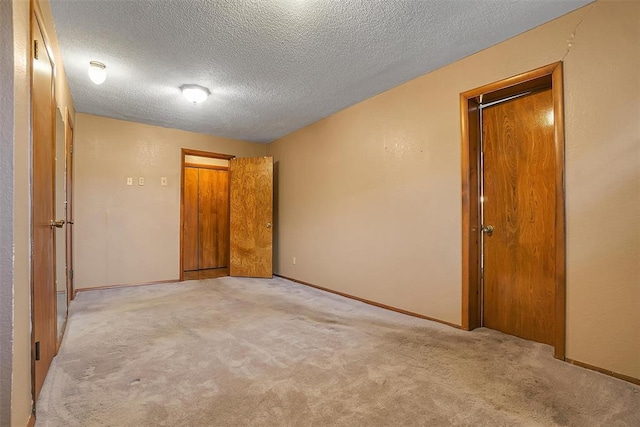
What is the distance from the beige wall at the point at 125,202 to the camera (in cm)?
427

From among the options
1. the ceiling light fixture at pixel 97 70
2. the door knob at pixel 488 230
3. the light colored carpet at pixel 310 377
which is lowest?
the light colored carpet at pixel 310 377

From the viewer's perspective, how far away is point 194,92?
132 inches

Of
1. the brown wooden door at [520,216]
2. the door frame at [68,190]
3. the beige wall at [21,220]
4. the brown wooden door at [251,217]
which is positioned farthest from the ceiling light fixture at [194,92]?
the brown wooden door at [520,216]

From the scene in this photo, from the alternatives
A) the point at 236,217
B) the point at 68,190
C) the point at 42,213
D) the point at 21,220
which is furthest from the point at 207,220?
the point at 21,220

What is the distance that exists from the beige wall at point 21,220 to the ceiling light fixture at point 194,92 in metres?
1.88

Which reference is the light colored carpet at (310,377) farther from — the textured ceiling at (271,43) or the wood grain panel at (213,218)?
the wood grain panel at (213,218)

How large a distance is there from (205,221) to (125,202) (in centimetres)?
177

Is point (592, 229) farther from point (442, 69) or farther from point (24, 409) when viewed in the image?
point (24, 409)

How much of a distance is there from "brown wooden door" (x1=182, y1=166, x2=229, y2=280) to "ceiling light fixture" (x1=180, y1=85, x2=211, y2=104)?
2794mm

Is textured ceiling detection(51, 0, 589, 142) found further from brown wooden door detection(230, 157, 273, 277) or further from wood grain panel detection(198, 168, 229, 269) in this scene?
wood grain panel detection(198, 168, 229, 269)

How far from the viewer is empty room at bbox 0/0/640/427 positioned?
5.29ft

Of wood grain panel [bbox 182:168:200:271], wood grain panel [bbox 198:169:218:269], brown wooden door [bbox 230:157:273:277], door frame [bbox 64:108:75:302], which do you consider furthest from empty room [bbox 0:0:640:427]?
wood grain panel [bbox 198:169:218:269]

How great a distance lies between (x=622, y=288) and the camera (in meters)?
1.94

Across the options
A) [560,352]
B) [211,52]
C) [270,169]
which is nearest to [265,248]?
[270,169]
